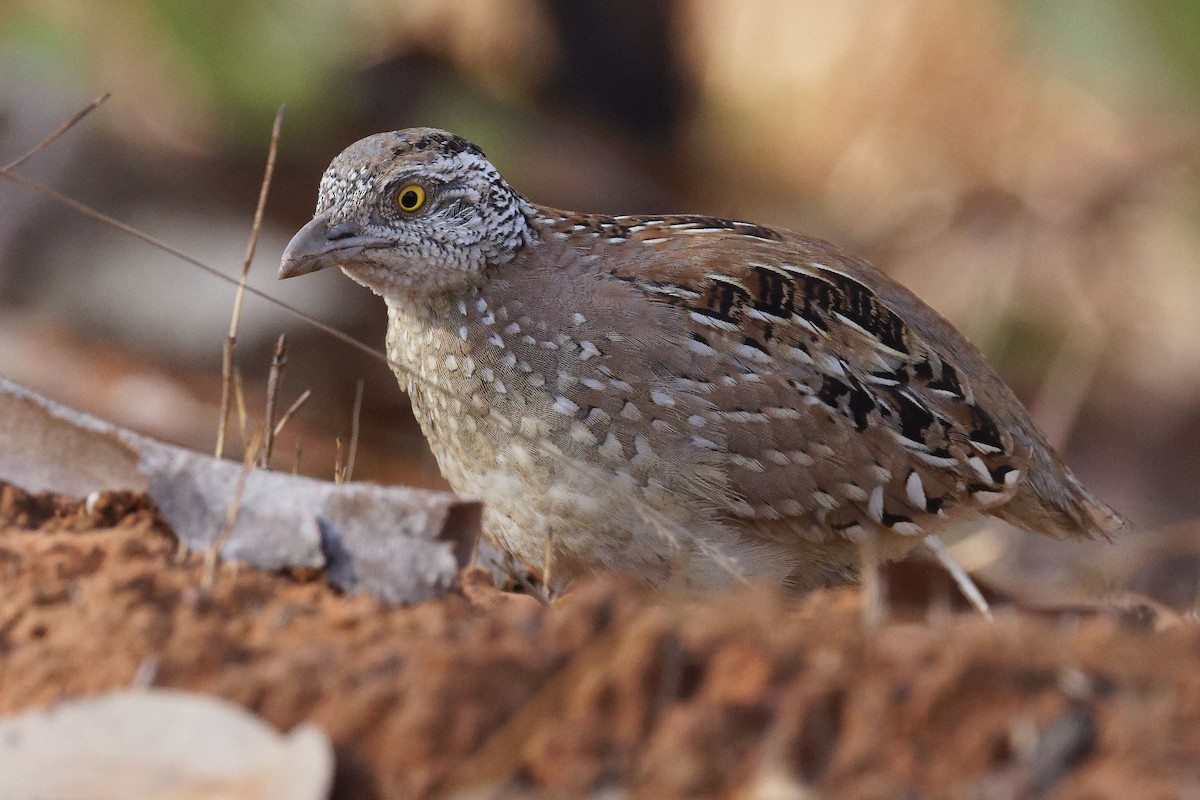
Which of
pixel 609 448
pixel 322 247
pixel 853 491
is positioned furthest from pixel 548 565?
pixel 322 247

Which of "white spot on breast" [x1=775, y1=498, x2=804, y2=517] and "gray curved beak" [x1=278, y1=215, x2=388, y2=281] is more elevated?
"gray curved beak" [x1=278, y1=215, x2=388, y2=281]

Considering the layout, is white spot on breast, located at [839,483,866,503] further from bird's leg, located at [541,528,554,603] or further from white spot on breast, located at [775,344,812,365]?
bird's leg, located at [541,528,554,603]

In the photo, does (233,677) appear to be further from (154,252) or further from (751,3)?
(751,3)

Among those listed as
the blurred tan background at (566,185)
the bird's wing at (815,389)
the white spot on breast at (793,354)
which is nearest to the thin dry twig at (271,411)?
the bird's wing at (815,389)

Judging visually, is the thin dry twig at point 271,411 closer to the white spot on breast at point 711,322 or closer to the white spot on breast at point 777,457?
the white spot on breast at point 711,322

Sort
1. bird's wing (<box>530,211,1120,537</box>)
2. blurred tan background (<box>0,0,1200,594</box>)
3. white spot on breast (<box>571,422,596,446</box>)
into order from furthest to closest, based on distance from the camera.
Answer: blurred tan background (<box>0,0,1200,594</box>), bird's wing (<box>530,211,1120,537</box>), white spot on breast (<box>571,422,596,446</box>)

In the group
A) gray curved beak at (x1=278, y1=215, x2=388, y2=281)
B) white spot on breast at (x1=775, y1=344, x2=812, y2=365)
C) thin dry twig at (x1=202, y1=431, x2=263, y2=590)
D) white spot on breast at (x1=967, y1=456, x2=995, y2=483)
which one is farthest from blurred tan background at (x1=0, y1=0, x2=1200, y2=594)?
thin dry twig at (x1=202, y1=431, x2=263, y2=590)

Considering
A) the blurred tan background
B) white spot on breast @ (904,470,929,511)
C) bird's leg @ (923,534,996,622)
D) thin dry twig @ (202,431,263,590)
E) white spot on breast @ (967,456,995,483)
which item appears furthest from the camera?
the blurred tan background
